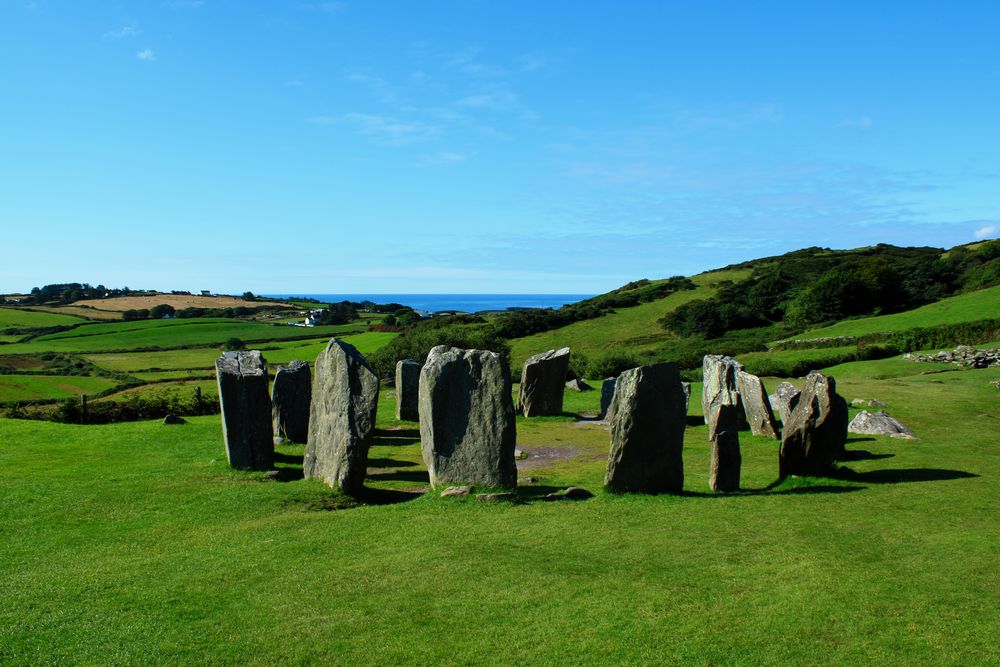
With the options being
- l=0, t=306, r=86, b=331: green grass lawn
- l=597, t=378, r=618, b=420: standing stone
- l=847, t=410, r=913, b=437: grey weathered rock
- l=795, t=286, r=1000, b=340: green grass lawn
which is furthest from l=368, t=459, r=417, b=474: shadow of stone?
l=0, t=306, r=86, b=331: green grass lawn

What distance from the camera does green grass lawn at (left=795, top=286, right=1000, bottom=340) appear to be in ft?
152

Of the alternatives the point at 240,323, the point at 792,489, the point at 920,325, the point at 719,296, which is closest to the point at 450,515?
the point at 792,489

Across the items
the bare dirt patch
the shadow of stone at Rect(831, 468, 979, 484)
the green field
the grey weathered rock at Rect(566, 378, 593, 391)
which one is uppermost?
the bare dirt patch

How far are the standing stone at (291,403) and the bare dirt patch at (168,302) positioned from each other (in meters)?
91.5

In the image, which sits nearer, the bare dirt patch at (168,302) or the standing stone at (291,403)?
the standing stone at (291,403)

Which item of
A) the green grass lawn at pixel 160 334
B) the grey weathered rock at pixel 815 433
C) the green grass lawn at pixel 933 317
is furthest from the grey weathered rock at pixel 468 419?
the green grass lawn at pixel 160 334

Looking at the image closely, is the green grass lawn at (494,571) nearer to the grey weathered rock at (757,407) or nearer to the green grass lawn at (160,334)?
the grey weathered rock at (757,407)

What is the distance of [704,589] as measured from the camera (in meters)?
8.80

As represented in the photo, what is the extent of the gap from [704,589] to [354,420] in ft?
24.0

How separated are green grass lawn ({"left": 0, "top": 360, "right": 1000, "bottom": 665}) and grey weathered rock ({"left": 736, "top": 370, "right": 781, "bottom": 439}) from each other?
446 centimetres

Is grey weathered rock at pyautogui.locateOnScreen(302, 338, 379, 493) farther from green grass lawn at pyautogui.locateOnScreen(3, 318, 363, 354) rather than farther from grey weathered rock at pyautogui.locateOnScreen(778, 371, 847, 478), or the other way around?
green grass lawn at pyautogui.locateOnScreen(3, 318, 363, 354)

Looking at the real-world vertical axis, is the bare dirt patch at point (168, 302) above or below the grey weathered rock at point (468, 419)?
above

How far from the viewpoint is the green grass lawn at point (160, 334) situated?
71125 millimetres

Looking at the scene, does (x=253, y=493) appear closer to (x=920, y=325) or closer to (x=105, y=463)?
(x=105, y=463)
